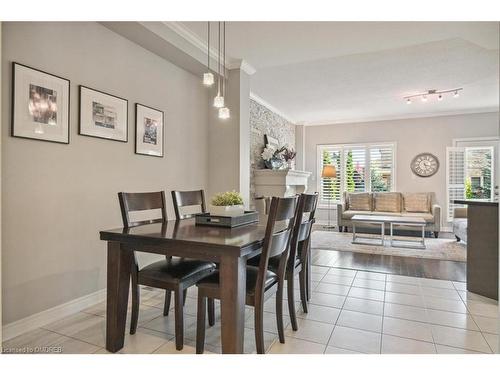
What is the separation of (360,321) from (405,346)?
1.28 feet

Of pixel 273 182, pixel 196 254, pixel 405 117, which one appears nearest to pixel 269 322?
pixel 196 254

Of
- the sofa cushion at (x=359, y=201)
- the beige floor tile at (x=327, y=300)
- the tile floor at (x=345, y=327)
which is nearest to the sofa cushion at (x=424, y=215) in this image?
the sofa cushion at (x=359, y=201)

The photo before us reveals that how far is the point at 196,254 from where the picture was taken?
1.65 meters

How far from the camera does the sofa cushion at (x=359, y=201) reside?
6.71 metres

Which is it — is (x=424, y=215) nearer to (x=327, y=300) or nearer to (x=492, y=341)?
(x=327, y=300)

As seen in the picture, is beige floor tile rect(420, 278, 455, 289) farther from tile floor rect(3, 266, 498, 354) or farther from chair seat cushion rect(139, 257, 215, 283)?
chair seat cushion rect(139, 257, 215, 283)

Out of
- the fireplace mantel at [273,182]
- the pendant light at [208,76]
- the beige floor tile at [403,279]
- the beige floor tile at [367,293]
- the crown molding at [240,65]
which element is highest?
the crown molding at [240,65]

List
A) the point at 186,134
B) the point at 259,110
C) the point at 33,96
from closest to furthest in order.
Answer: the point at 33,96, the point at 186,134, the point at 259,110

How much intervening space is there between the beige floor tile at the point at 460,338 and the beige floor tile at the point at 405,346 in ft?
0.40

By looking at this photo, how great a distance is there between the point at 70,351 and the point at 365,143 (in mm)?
7058

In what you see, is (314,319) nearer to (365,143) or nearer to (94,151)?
(94,151)

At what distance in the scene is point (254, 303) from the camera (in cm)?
177

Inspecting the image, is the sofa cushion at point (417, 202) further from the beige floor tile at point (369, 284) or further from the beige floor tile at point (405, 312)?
the beige floor tile at point (405, 312)
